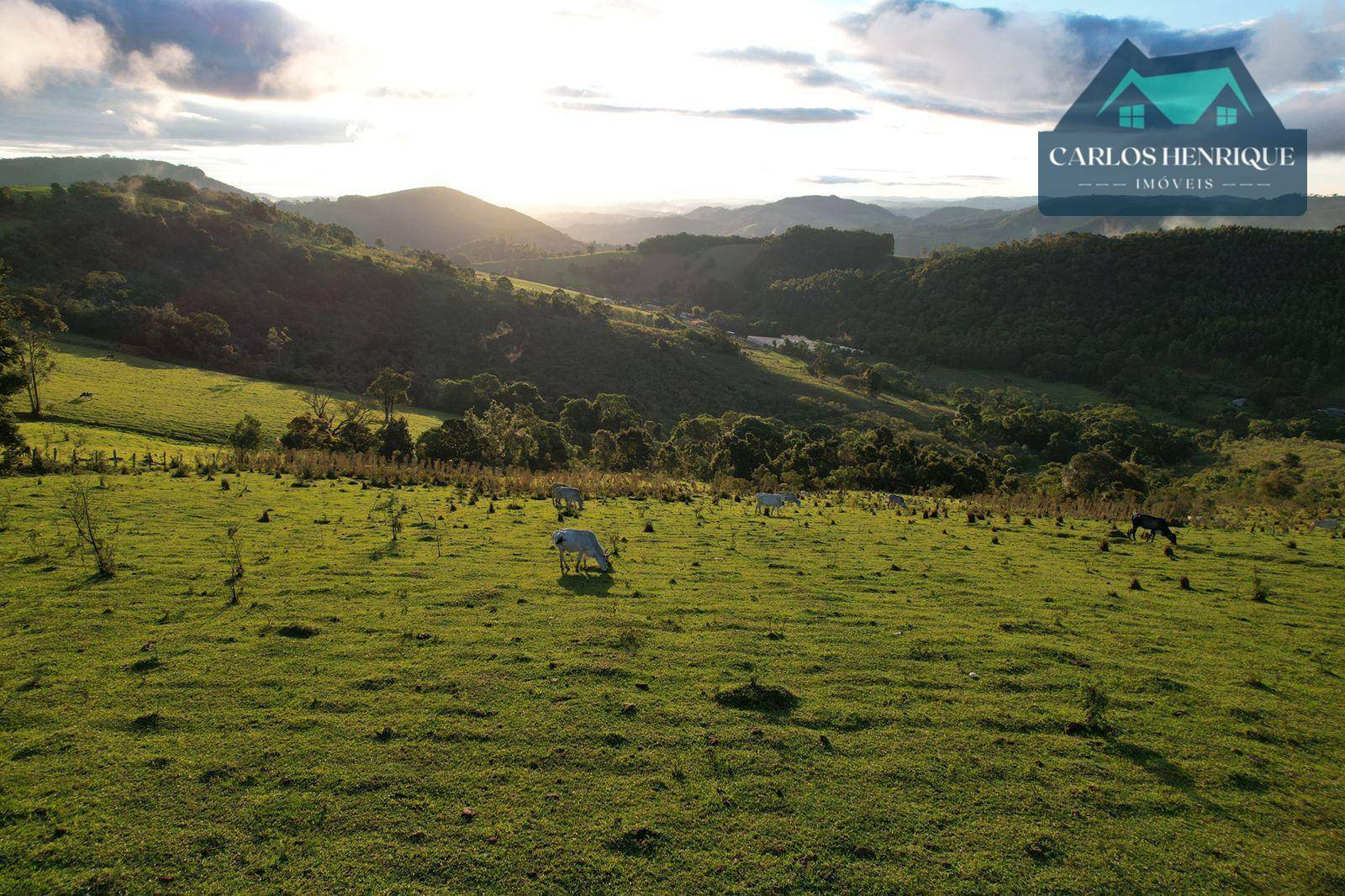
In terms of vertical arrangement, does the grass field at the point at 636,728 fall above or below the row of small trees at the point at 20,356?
below

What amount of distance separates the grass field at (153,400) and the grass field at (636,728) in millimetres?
21787

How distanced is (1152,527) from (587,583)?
15.1 m

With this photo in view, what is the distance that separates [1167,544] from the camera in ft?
51.4

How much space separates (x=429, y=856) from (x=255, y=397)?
49850 mm

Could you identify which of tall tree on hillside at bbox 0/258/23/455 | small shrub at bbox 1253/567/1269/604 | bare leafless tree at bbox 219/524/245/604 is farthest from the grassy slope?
small shrub at bbox 1253/567/1269/604

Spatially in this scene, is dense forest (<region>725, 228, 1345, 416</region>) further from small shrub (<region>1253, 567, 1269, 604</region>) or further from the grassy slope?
A: small shrub (<region>1253, 567, 1269, 604</region>)

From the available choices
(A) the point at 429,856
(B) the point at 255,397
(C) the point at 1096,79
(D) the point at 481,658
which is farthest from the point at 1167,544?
(C) the point at 1096,79

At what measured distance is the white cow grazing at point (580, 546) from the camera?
11844mm

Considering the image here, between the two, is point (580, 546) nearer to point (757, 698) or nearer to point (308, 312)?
point (757, 698)

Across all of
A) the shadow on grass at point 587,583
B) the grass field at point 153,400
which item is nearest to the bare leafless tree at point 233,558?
the shadow on grass at point 587,583

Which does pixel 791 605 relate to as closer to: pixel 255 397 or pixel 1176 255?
pixel 255 397

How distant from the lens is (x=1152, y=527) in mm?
16547

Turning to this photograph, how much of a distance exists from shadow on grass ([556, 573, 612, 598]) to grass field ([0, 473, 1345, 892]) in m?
0.08

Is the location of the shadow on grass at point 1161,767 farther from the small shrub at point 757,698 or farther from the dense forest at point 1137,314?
the dense forest at point 1137,314
